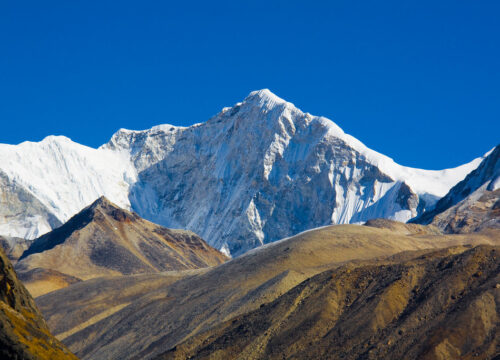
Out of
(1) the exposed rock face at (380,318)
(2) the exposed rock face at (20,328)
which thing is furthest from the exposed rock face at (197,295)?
(2) the exposed rock face at (20,328)

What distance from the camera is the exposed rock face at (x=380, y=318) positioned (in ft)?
250

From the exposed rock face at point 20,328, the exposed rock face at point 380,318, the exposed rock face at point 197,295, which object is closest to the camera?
the exposed rock face at point 20,328

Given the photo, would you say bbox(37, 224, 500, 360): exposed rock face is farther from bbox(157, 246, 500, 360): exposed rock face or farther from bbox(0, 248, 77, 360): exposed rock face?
bbox(0, 248, 77, 360): exposed rock face

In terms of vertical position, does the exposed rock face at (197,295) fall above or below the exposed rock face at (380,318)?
above

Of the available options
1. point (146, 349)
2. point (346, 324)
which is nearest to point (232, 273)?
point (146, 349)

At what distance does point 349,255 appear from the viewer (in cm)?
13925

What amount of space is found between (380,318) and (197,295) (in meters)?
48.5

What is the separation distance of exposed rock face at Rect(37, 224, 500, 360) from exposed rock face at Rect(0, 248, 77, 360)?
5270 cm

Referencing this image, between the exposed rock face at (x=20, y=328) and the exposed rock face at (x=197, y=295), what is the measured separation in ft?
173

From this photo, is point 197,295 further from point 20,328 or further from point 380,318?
point 20,328

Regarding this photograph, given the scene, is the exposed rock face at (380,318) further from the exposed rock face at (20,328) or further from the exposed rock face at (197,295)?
the exposed rock face at (20,328)

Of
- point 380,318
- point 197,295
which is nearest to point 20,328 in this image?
point 380,318

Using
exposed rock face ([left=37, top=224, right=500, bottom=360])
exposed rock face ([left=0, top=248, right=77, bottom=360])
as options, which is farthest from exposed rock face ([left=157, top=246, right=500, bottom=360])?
exposed rock face ([left=0, top=248, right=77, bottom=360])

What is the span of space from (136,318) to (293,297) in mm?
36948
